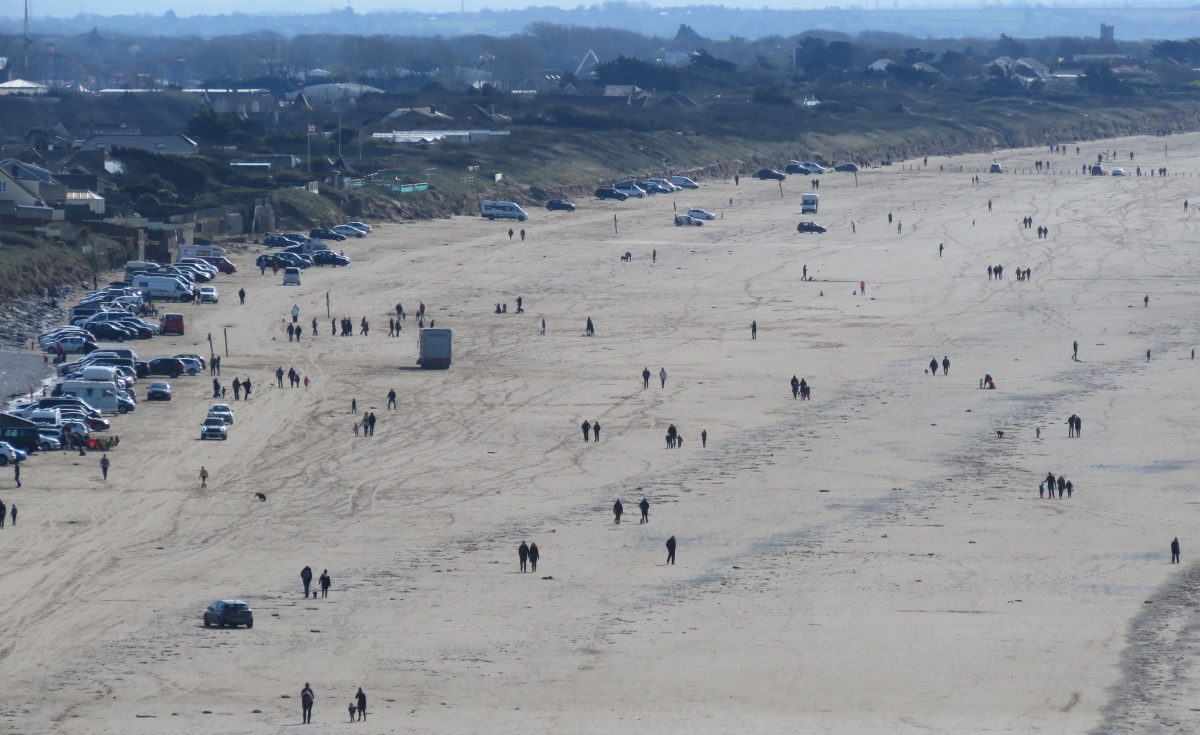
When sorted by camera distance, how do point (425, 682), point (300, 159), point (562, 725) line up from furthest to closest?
point (300, 159), point (425, 682), point (562, 725)

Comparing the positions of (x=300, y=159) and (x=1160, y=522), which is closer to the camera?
(x=1160, y=522)

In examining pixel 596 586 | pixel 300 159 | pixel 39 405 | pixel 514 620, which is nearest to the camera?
pixel 514 620

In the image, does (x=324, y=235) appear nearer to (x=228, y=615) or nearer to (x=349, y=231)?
(x=349, y=231)

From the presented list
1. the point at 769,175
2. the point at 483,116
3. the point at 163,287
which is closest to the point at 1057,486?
the point at 163,287

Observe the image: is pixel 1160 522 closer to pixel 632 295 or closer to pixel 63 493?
pixel 63 493

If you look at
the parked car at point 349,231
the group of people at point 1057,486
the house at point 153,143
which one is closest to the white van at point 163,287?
the parked car at point 349,231

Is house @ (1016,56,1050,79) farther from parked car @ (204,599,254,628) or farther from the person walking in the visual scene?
the person walking

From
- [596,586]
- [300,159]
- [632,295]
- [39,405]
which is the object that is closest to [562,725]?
[596,586]
